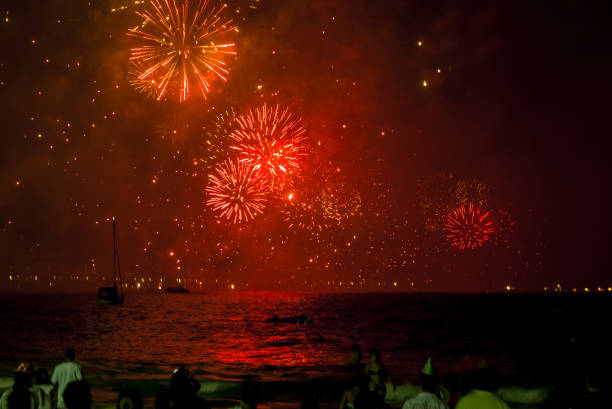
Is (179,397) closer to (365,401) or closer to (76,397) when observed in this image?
(76,397)

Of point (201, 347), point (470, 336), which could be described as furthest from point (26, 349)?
point (470, 336)

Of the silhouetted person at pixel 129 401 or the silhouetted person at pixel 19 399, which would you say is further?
the silhouetted person at pixel 19 399

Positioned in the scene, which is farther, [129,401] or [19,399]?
[19,399]

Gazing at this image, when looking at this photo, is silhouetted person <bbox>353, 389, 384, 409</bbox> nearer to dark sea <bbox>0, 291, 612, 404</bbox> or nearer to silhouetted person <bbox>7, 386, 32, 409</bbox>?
silhouetted person <bbox>7, 386, 32, 409</bbox>

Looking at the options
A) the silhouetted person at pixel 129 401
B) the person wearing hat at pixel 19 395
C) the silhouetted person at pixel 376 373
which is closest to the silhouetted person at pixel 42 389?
the person wearing hat at pixel 19 395

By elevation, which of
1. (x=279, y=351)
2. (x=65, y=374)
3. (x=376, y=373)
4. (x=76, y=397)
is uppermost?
(x=76, y=397)

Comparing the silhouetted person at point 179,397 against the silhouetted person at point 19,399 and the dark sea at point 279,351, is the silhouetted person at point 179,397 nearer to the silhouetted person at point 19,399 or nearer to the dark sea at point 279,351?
the silhouetted person at point 19,399

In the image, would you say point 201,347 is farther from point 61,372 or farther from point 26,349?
point 61,372

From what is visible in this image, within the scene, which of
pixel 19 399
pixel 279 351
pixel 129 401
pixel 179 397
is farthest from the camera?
pixel 279 351

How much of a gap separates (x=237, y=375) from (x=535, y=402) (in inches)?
558

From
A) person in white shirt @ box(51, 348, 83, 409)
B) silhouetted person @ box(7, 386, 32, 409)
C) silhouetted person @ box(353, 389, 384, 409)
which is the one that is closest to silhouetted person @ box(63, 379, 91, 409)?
silhouetted person @ box(7, 386, 32, 409)

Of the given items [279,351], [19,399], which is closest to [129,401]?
[19,399]

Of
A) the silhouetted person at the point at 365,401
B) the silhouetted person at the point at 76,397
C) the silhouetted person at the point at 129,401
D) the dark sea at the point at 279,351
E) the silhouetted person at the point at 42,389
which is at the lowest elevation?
the dark sea at the point at 279,351

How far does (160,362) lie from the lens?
1458 inches
